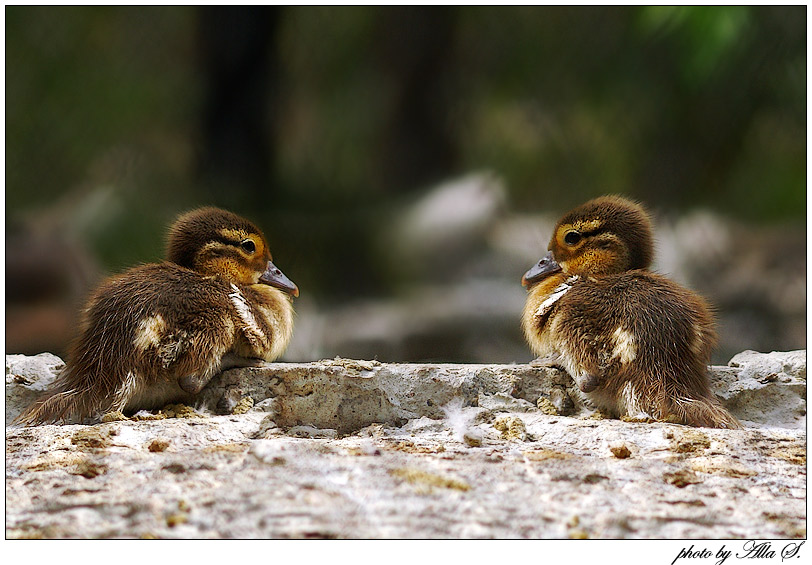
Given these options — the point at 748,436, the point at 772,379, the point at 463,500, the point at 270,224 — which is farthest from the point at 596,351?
the point at 270,224

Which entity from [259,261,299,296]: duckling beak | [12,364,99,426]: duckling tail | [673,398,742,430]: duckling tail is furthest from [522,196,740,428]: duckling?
[12,364,99,426]: duckling tail

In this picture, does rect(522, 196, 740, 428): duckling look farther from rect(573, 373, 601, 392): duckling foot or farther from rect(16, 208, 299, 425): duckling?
rect(16, 208, 299, 425): duckling

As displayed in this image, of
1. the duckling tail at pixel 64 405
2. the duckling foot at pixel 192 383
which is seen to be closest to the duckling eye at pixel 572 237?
the duckling foot at pixel 192 383

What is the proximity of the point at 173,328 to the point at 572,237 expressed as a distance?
3.19ft

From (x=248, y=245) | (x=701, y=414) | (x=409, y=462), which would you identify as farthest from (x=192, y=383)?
(x=701, y=414)

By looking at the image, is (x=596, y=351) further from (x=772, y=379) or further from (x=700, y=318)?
(x=772, y=379)

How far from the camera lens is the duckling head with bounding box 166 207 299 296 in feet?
6.99

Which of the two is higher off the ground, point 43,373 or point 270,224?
point 270,224

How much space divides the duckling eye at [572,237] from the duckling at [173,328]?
731 mm

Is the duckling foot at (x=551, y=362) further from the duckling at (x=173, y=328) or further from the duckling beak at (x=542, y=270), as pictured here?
the duckling at (x=173, y=328)

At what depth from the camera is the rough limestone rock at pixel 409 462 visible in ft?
4.24

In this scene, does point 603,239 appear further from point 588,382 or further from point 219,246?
point 219,246

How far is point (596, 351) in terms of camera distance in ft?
6.52

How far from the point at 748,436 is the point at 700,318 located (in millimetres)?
365
